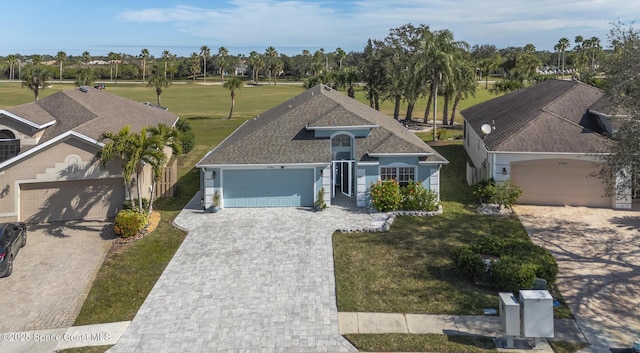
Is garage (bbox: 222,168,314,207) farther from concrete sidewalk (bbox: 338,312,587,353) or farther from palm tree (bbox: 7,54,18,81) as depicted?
palm tree (bbox: 7,54,18,81)

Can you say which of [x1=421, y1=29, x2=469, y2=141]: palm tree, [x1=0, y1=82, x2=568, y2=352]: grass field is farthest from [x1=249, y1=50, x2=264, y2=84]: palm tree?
[x1=0, y1=82, x2=568, y2=352]: grass field

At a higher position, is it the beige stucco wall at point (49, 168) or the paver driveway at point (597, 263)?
the beige stucco wall at point (49, 168)

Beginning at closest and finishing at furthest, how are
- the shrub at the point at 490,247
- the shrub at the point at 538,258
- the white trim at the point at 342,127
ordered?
the shrub at the point at 538,258 < the shrub at the point at 490,247 < the white trim at the point at 342,127

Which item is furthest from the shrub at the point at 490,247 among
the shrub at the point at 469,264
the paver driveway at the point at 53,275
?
the paver driveway at the point at 53,275

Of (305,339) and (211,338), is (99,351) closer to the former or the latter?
(211,338)

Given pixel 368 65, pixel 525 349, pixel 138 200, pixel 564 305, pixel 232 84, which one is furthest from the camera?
pixel 232 84

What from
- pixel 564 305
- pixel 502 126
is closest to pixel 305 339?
pixel 564 305

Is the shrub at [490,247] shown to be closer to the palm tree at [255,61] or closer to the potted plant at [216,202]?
the potted plant at [216,202]

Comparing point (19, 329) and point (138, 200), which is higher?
point (138, 200)
